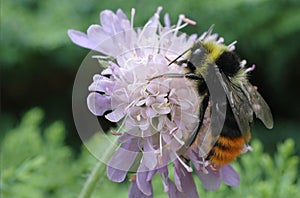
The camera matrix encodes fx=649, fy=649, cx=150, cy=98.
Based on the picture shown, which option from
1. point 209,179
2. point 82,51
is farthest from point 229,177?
point 82,51

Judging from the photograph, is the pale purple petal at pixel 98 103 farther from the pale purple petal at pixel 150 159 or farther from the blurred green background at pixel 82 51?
the blurred green background at pixel 82 51

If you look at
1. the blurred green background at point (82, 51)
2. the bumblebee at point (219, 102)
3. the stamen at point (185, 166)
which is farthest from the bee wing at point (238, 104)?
the blurred green background at point (82, 51)

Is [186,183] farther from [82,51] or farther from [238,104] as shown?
[82,51]

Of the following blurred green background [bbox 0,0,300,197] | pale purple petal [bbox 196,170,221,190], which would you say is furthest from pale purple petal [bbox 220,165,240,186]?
blurred green background [bbox 0,0,300,197]

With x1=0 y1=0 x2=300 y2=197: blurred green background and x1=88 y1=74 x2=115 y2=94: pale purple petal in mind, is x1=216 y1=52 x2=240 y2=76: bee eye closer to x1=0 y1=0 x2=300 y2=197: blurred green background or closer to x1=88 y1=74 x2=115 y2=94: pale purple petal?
x1=88 y1=74 x2=115 y2=94: pale purple petal

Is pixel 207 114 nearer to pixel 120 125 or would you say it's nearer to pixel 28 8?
pixel 120 125

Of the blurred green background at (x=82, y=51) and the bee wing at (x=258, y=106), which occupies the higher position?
the blurred green background at (x=82, y=51)
